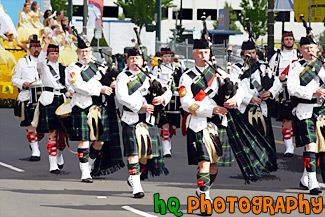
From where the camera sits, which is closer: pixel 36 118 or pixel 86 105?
pixel 86 105

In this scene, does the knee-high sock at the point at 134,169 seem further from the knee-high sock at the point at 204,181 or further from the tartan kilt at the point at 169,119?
the tartan kilt at the point at 169,119

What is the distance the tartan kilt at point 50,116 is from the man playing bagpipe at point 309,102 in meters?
4.22

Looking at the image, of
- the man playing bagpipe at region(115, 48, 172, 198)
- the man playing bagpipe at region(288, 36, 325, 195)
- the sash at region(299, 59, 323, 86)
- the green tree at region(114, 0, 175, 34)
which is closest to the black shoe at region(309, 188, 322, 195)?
the man playing bagpipe at region(288, 36, 325, 195)

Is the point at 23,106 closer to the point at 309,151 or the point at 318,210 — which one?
the point at 309,151

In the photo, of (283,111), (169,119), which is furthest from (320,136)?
(169,119)

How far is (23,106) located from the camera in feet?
50.1

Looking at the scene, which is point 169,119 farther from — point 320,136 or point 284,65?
point 320,136

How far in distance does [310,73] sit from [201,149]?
2.22 metres

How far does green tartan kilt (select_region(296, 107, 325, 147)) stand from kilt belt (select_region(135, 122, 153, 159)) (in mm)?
2007

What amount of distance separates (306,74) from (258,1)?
60.1m

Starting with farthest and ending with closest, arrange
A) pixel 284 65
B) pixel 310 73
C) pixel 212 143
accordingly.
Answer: pixel 284 65, pixel 310 73, pixel 212 143

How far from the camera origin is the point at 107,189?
1170cm

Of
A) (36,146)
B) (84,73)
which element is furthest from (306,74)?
(36,146)

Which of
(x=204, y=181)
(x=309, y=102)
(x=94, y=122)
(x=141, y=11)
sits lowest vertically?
(x=141, y=11)
